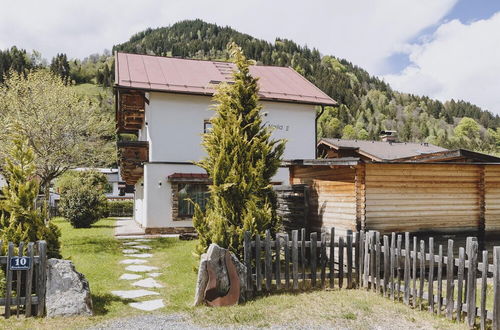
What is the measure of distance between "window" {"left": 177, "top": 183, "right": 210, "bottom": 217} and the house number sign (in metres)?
11.5

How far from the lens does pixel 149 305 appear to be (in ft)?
24.5

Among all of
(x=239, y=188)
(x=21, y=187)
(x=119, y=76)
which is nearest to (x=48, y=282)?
(x=21, y=187)

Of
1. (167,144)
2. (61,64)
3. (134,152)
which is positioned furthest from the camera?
(61,64)

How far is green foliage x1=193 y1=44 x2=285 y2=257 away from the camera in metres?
8.75

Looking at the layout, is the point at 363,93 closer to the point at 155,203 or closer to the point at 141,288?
the point at 155,203

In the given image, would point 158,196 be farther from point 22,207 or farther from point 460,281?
point 460,281

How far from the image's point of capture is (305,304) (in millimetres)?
7383

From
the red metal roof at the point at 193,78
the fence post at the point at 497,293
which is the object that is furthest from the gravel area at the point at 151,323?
the red metal roof at the point at 193,78

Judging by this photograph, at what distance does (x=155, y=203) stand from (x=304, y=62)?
98852mm

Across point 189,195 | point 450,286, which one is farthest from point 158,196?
point 450,286

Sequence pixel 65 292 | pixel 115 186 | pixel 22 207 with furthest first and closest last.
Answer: pixel 115 186 → pixel 22 207 → pixel 65 292

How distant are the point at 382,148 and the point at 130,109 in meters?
15.4

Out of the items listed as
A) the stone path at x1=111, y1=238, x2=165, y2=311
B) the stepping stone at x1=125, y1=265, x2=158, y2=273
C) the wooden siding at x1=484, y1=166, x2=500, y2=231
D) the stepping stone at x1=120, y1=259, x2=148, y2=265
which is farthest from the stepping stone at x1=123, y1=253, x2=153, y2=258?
the wooden siding at x1=484, y1=166, x2=500, y2=231

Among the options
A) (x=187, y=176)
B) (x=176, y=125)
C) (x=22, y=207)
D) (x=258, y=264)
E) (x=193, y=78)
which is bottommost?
(x=258, y=264)
